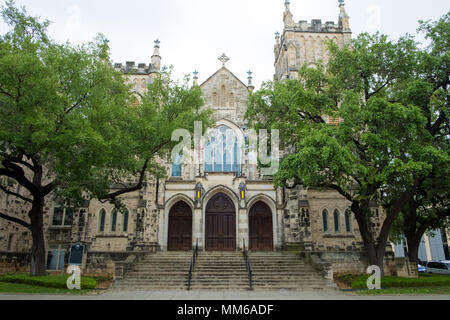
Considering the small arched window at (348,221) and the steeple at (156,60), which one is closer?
A: the small arched window at (348,221)

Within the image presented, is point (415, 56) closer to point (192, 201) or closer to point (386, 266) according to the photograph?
point (386, 266)

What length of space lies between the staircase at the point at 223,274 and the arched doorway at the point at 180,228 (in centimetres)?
244

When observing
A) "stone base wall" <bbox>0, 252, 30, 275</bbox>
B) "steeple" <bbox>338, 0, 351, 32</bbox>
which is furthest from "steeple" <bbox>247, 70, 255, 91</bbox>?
"stone base wall" <bbox>0, 252, 30, 275</bbox>

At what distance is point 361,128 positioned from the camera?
13570mm

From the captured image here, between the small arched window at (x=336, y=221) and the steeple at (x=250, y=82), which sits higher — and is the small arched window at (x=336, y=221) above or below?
below

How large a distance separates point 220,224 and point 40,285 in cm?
1019

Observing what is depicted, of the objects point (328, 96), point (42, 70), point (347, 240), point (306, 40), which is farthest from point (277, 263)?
point (306, 40)

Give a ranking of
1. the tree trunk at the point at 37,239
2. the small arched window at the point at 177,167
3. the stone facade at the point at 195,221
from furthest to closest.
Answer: the small arched window at the point at 177,167
the stone facade at the point at 195,221
the tree trunk at the point at 37,239

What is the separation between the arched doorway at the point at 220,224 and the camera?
1984 centimetres

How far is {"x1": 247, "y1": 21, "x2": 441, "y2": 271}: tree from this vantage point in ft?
40.2

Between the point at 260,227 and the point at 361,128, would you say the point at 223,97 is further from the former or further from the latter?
the point at 361,128

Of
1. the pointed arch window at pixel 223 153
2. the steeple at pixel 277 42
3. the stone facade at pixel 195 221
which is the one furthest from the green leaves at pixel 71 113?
the steeple at pixel 277 42

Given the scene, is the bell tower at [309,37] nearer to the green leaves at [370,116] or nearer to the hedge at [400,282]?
the green leaves at [370,116]

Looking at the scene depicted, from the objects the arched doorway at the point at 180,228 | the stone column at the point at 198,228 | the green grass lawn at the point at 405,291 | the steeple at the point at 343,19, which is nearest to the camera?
the green grass lawn at the point at 405,291
